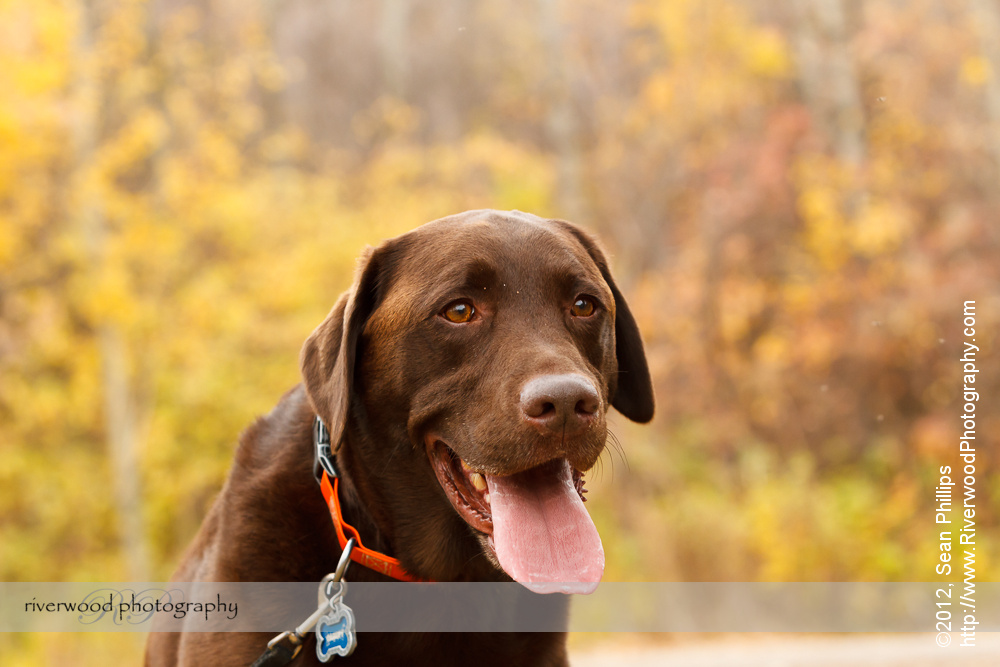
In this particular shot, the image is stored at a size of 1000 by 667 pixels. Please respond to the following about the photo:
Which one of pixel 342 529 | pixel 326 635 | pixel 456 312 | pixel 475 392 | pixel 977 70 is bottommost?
pixel 326 635

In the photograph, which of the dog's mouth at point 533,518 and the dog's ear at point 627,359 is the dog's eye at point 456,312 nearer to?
the dog's mouth at point 533,518

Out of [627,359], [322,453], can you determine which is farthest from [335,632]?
[627,359]

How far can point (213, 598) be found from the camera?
2.75 metres

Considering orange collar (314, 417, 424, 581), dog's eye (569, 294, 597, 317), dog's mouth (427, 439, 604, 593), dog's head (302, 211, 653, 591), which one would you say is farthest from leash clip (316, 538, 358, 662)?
dog's eye (569, 294, 597, 317)

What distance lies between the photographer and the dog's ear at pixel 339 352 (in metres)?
2.62

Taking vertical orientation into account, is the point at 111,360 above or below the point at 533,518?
below

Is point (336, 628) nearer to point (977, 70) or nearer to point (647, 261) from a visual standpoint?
point (977, 70)

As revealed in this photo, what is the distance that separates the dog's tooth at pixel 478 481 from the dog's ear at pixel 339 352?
0.42 meters

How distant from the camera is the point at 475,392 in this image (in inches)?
103

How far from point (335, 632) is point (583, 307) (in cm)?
125

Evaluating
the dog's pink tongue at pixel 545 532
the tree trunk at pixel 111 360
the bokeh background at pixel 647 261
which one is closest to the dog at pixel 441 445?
the dog's pink tongue at pixel 545 532

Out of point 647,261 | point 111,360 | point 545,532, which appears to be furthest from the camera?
point 647,261

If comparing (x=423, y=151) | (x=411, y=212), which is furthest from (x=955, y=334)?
(x=423, y=151)

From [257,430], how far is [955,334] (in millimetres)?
10510
